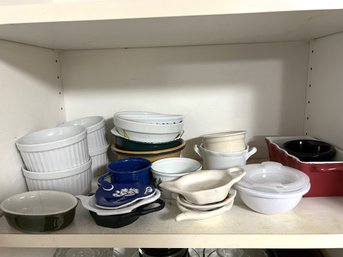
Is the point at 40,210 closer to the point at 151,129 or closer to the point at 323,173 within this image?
the point at 151,129

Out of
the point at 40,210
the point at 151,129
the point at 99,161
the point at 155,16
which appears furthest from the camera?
the point at 99,161

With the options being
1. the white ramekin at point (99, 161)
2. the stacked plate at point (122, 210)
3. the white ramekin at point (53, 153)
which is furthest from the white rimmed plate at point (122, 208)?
the white ramekin at point (99, 161)

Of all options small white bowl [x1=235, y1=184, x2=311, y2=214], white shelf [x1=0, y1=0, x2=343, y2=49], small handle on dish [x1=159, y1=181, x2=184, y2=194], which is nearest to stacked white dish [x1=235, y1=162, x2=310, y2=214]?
small white bowl [x1=235, y1=184, x2=311, y2=214]

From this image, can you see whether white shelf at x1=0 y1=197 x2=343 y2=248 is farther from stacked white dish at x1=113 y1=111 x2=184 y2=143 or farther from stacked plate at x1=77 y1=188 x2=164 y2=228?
stacked white dish at x1=113 y1=111 x2=184 y2=143

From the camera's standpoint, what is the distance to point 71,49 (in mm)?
794

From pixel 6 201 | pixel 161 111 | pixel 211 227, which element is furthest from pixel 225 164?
pixel 6 201

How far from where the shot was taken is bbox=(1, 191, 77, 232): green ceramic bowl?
1.55ft

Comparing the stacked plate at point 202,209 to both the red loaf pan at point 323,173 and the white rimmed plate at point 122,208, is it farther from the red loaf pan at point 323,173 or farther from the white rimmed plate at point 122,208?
the red loaf pan at point 323,173

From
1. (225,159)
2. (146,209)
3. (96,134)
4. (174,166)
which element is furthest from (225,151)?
(96,134)

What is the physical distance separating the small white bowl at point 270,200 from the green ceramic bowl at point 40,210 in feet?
1.02

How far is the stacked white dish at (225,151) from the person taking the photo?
24.5 inches

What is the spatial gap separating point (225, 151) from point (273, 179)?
0.12 meters

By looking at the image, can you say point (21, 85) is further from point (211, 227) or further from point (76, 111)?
point (211, 227)

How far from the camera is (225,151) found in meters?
0.63
